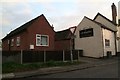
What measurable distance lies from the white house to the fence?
937 cm

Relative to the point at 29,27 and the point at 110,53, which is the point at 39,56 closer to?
the point at 29,27

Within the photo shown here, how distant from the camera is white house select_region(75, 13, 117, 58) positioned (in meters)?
31.7

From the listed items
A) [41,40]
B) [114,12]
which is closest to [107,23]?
[114,12]

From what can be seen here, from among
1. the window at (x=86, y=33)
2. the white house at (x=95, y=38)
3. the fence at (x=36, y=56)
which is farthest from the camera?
the window at (x=86, y=33)

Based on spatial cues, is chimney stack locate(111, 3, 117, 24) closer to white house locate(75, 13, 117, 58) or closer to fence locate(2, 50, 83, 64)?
white house locate(75, 13, 117, 58)

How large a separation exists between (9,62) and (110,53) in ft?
64.0

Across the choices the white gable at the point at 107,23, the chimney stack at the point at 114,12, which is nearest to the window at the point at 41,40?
the white gable at the point at 107,23

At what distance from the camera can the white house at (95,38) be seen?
31688 millimetres

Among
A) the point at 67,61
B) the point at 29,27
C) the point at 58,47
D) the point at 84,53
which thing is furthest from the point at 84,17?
the point at 67,61

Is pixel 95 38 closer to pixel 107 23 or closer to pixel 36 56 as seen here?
pixel 107 23

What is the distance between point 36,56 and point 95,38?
14633mm

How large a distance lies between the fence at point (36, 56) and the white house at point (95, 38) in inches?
369

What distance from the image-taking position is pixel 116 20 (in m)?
40.2

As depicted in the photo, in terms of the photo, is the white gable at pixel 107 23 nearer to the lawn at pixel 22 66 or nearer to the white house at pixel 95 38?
the white house at pixel 95 38
